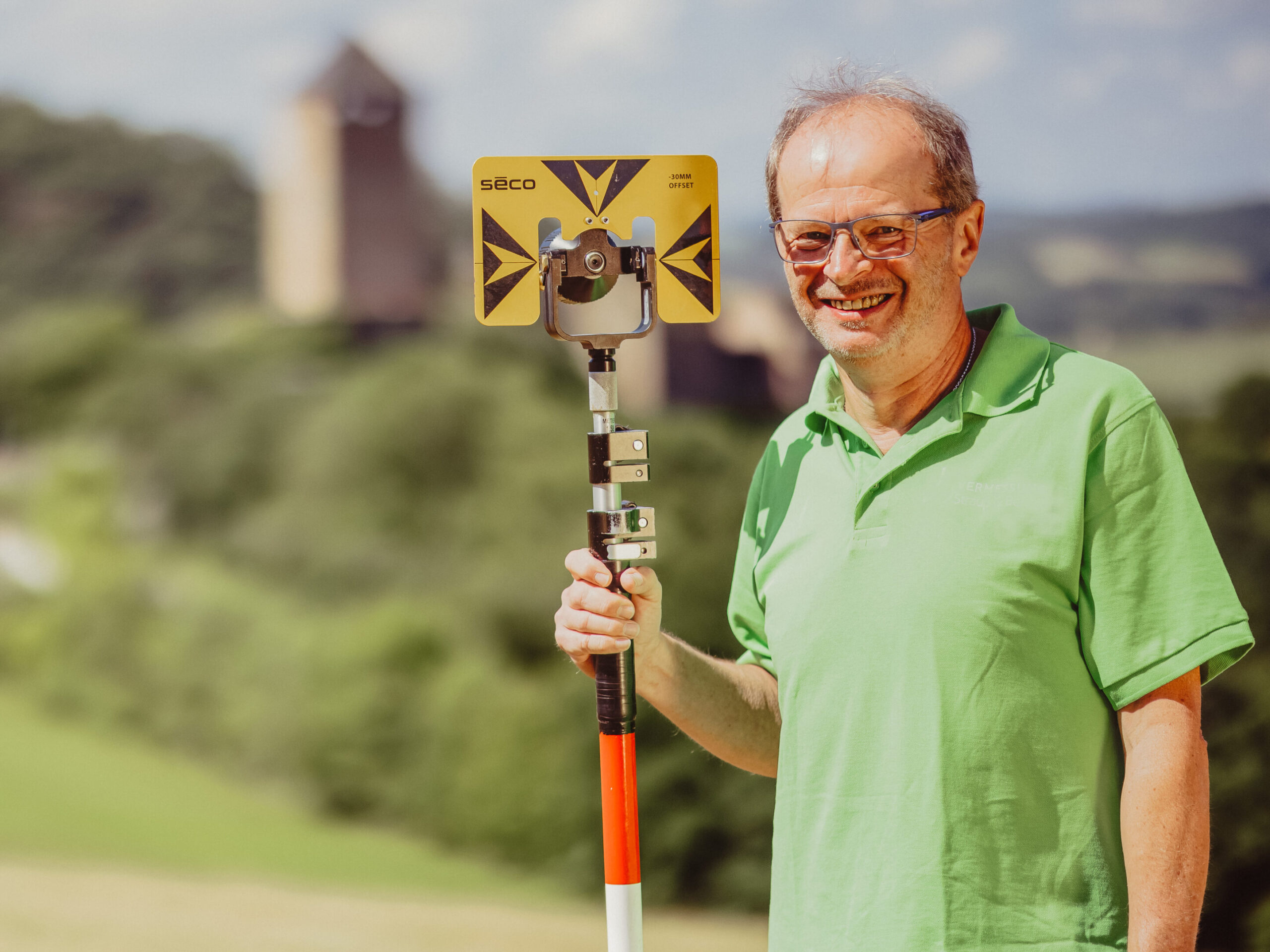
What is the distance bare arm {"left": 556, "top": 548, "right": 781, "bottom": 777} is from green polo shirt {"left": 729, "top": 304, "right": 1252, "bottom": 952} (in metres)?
0.27

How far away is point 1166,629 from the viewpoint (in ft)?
5.79

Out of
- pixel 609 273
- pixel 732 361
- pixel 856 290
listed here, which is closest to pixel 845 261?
pixel 856 290

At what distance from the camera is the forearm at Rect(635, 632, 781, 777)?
7.34 ft

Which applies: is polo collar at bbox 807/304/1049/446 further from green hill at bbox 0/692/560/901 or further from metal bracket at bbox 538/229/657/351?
green hill at bbox 0/692/560/901

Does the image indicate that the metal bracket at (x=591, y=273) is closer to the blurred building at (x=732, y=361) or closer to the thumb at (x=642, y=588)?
the thumb at (x=642, y=588)

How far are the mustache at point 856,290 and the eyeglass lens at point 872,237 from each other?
37 millimetres

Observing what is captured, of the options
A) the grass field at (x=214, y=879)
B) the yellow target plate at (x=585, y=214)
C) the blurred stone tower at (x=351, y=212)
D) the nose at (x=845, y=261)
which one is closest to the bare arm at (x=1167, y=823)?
the nose at (x=845, y=261)

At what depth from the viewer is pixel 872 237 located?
1949 mm

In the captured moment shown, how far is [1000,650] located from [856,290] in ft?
1.79

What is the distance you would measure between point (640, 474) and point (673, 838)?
33.0 feet

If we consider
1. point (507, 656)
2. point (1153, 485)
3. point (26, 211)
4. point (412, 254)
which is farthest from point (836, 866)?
point (26, 211)

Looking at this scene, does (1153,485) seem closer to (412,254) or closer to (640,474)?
(640,474)

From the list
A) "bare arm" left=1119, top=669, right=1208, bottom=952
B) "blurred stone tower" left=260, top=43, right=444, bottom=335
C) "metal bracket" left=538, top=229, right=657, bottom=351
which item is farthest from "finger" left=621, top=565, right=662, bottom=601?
"blurred stone tower" left=260, top=43, right=444, bottom=335

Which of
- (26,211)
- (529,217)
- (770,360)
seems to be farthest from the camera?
(26,211)
